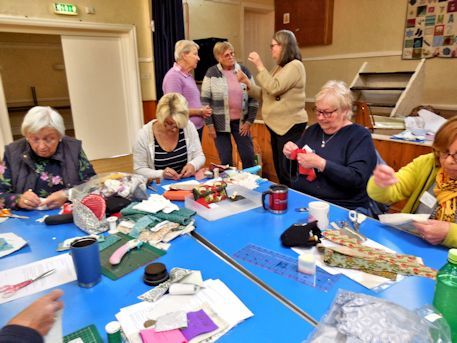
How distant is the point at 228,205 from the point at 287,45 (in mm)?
1649

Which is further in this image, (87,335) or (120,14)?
(120,14)

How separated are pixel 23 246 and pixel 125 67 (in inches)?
174

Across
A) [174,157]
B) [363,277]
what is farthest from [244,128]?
[363,277]

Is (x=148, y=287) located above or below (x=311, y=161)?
below

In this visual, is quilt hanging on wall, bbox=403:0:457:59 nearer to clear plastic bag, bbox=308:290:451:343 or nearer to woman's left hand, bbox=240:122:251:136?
woman's left hand, bbox=240:122:251:136

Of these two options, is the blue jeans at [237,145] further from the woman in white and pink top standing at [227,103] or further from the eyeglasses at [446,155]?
the eyeglasses at [446,155]

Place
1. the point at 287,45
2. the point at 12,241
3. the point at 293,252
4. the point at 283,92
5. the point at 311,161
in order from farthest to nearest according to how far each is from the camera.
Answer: the point at 283,92 < the point at 287,45 < the point at 311,161 < the point at 12,241 < the point at 293,252

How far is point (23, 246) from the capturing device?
52.7 inches

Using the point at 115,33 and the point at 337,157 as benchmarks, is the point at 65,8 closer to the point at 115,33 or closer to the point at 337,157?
the point at 115,33

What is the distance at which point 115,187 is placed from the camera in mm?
1693

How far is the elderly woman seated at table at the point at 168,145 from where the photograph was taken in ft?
7.07

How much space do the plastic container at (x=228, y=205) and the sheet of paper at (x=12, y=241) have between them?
2.35 feet

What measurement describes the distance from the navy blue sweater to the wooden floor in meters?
3.46

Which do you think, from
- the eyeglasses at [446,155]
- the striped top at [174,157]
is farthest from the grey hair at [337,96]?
the striped top at [174,157]
